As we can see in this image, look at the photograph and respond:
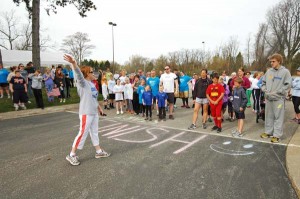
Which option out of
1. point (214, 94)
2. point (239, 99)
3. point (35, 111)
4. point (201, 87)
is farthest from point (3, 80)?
point (239, 99)

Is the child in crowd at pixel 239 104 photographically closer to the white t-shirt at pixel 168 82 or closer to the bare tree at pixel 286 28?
the white t-shirt at pixel 168 82

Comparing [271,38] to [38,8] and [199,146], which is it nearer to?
[38,8]

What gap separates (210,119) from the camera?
314 inches

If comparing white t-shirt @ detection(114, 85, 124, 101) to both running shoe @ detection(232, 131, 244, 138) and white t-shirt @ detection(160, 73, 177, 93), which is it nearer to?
white t-shirt @ detection(160, 73, 177, 93)

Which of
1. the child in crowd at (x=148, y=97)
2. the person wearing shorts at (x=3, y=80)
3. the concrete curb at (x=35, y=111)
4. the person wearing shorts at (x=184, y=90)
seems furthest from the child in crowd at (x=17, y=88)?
the person wearing shorts at (x=184, y=90)

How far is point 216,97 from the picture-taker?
648 centimetres

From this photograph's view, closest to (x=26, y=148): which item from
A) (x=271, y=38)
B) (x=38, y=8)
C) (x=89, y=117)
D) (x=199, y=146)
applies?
(x=89, y=117)

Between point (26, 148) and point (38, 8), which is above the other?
point (38, 8)

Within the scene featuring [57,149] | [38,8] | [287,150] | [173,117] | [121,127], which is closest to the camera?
[287,150]

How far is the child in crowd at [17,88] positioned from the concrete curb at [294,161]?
32.9ft

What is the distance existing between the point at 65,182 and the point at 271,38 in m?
50.7

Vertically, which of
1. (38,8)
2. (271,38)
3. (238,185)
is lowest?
(238,185)

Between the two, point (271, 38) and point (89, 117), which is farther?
point (271, 38)

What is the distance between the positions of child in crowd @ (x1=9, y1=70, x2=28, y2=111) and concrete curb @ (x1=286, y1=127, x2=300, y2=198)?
10031 mm
